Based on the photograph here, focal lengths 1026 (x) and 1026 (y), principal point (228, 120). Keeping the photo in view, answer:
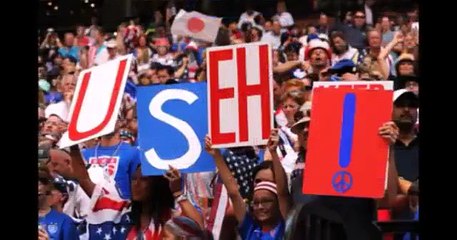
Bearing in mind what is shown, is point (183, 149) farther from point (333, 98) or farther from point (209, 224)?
point (333, 98)

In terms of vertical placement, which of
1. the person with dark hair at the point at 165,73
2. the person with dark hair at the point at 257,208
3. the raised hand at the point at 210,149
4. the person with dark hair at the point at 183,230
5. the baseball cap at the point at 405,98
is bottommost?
the person with dark hair at the point at 183,230

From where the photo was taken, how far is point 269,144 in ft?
12.6

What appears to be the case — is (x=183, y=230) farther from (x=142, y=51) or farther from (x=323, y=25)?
(x=323, y=25)

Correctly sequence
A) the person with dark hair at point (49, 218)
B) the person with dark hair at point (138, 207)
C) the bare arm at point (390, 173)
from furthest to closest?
1. the person with dark hair at point (49, 218)
2. the person with dark hair at point (138, 207)
3. the bare arm at point (390, 173)

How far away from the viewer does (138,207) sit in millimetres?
4090

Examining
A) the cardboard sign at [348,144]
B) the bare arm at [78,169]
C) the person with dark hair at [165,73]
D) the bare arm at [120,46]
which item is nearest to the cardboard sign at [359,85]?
the cardboard sign at [348,144]

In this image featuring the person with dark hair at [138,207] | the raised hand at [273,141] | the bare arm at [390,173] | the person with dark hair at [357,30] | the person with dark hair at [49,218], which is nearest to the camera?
the bare arm at [390,173]

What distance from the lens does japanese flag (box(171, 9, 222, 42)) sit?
406 centimetres

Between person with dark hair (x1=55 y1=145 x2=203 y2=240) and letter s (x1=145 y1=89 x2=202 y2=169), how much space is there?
0.18ft

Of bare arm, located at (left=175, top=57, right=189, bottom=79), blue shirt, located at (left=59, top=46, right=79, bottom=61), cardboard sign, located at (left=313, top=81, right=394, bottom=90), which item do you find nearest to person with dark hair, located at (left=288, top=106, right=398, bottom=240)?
cardboard sign, located at (left=313, top=81, right=394, bottom=90)

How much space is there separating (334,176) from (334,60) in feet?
1.54

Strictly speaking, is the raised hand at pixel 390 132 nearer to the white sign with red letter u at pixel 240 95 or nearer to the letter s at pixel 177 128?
the white sign with red letter u at pixel 240 95

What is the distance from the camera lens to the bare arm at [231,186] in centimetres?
391
